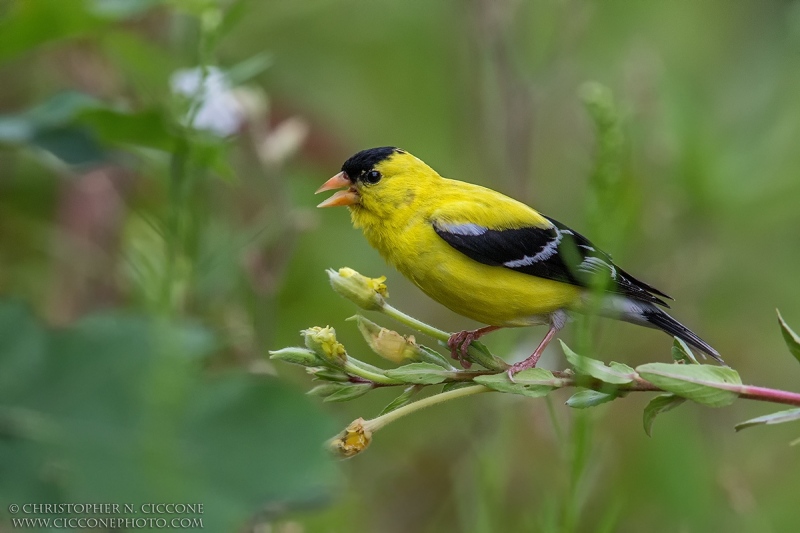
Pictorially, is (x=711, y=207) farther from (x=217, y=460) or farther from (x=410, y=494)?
(x=217, y=460)

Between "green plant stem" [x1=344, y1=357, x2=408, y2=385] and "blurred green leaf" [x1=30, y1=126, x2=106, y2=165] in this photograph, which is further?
"blurred green leaf" [x1=30, y1=126, x2=106, y2=165]

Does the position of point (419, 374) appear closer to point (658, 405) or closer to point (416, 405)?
point (416, 405)

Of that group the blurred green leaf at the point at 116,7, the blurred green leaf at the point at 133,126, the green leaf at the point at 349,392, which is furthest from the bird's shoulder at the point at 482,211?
the green leaf at the point at 349,392

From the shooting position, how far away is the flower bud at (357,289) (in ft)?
5.01

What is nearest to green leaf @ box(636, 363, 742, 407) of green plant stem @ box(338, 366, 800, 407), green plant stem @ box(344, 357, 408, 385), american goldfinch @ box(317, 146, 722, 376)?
green plant stem @ box(338, 366, 800, 407)

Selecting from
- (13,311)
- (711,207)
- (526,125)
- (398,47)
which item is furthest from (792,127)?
(13,311)

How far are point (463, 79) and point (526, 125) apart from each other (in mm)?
1193

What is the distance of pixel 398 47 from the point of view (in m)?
4.39

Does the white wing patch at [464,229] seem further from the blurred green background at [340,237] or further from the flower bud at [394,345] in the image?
the flower bud at [394,345]

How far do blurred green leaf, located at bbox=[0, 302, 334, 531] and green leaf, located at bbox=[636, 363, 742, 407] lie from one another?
0.46 meters

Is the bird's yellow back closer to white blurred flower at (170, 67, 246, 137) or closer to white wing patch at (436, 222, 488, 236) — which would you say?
white wing patch at (436, 222, 488, 236)

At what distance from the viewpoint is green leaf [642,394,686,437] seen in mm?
1329

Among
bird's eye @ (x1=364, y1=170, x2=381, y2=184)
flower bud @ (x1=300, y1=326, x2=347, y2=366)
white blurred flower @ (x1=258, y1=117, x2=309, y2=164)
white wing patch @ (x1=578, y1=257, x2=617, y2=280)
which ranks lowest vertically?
flower bud @ (x1=300, y1=326, x2=347, y2=366)

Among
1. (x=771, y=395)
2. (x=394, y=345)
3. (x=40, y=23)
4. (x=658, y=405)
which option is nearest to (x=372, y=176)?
(x=40, y=23)
